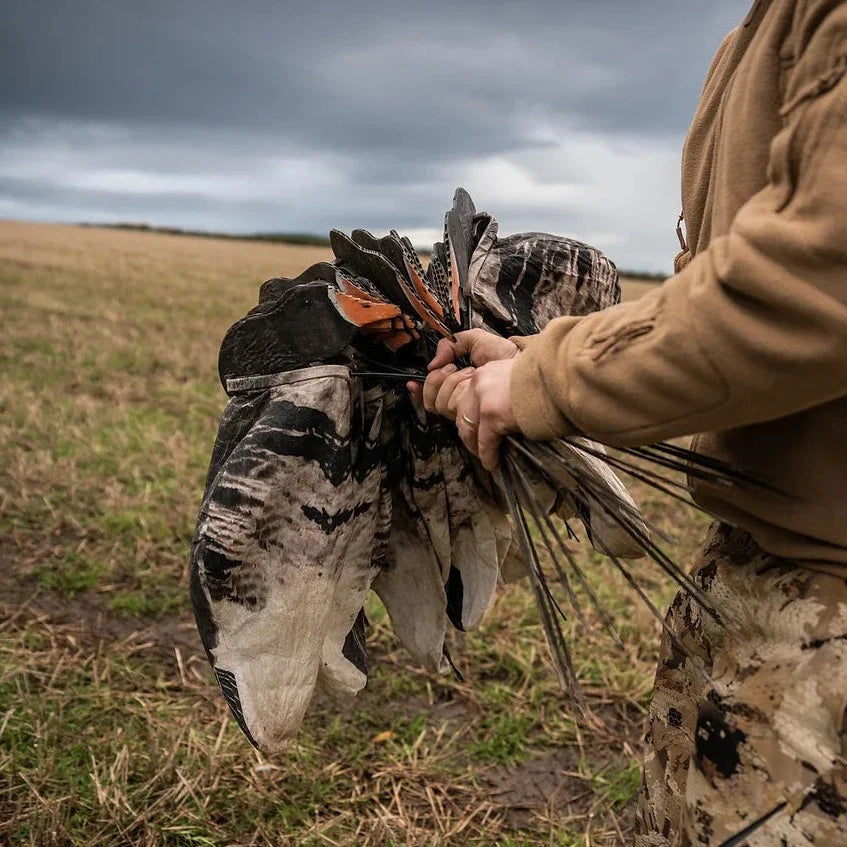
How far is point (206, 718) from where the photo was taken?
9.15ft

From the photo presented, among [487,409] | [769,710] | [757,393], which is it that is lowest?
[769,710]

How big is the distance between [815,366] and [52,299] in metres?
12.3

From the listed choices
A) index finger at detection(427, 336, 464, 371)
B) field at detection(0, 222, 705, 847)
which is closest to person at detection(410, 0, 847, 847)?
index finger at detection(427, 336, 464, 371)

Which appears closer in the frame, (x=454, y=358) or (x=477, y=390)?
(x=477, y=390)

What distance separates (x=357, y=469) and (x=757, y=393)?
82 centimetres

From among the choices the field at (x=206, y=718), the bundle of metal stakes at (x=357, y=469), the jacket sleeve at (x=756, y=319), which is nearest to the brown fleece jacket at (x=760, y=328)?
the jacket sleeve at (x=756, y=319)

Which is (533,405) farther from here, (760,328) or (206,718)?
(206,718)

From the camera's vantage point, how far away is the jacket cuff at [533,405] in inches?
47.3

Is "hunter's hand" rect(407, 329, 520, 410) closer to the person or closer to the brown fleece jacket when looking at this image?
the person

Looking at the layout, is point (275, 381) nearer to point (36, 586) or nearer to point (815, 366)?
point (815, 366)

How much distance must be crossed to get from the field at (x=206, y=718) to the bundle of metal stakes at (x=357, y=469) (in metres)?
0.94

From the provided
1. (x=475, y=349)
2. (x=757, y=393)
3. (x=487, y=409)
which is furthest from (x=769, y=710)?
(x=475, y=349)

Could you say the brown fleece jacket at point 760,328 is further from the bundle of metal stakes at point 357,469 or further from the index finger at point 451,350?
the index finger at point 451,350

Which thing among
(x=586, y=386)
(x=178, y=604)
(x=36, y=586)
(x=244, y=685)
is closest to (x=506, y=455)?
(x=586, y=386)
